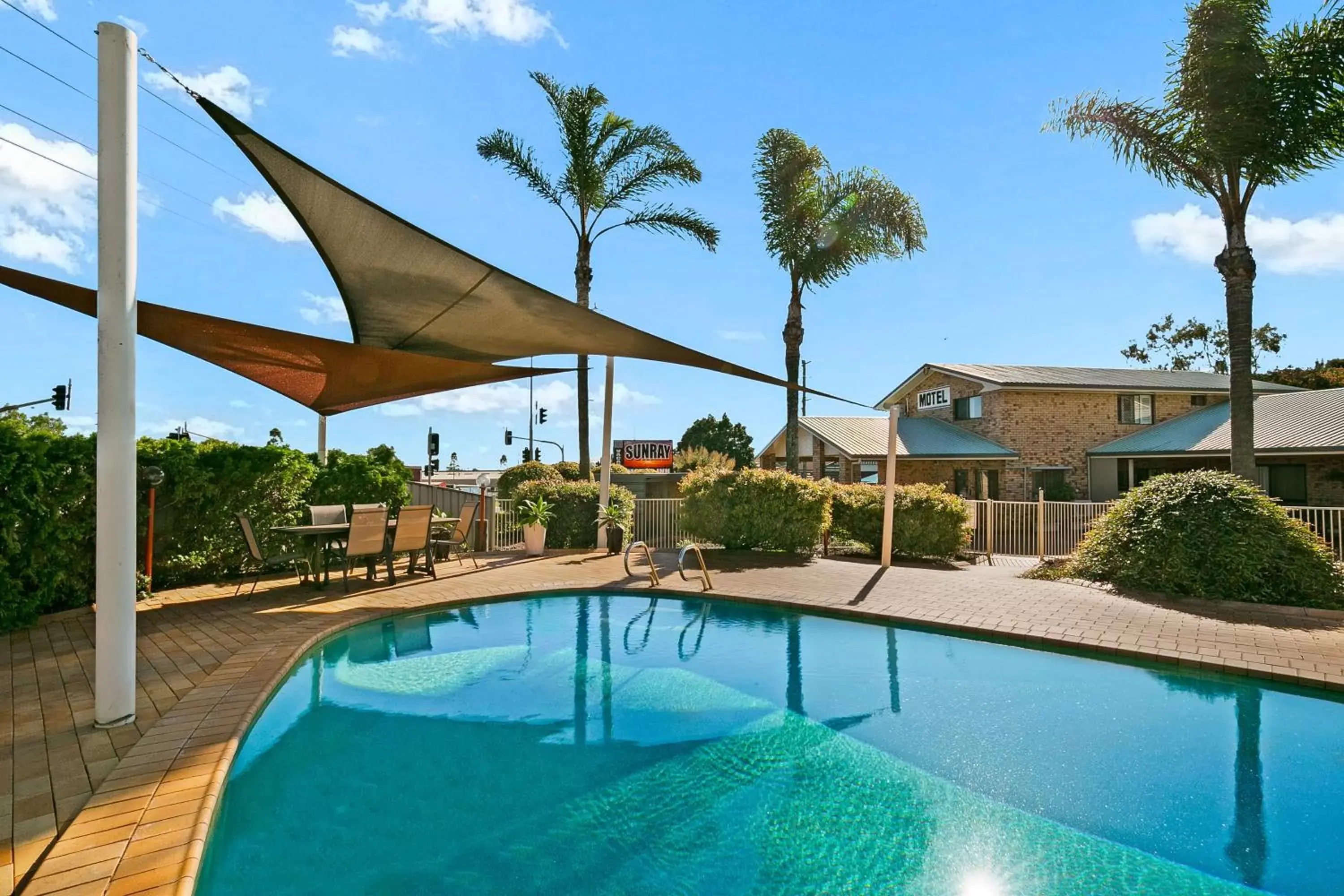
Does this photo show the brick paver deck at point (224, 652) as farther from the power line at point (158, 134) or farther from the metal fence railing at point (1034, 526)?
the power line at point (158, 134)

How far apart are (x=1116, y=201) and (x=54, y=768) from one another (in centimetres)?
1494

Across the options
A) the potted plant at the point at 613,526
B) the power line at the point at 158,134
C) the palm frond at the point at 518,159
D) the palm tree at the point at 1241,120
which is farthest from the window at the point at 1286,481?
the power line at the point at 158,134

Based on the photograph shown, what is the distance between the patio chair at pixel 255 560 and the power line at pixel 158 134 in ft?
11.5

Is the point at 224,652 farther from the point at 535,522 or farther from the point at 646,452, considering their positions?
the point at 646,452

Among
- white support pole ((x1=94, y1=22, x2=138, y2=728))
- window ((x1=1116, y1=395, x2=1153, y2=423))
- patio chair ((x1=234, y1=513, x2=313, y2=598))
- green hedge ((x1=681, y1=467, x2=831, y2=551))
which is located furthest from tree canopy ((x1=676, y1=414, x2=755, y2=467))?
white support pole ((x1=94, y1=22, x2=138, y2=728))

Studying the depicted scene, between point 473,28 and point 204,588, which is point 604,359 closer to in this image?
point 473,28

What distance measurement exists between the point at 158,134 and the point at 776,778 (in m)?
6.81

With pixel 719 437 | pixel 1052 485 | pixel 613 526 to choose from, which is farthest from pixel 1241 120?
pixel 719 437

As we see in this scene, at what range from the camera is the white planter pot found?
11234 mm

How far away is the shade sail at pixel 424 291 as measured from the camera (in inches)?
221

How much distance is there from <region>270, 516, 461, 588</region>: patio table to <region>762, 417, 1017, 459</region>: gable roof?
15.8m

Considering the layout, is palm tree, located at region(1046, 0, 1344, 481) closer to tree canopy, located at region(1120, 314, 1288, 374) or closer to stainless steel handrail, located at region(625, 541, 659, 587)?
stainless steel handrail, located at region(625, 541, 659, 587)

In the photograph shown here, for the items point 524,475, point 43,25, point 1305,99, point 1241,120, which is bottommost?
point 524,475

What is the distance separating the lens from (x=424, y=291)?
675 cm
